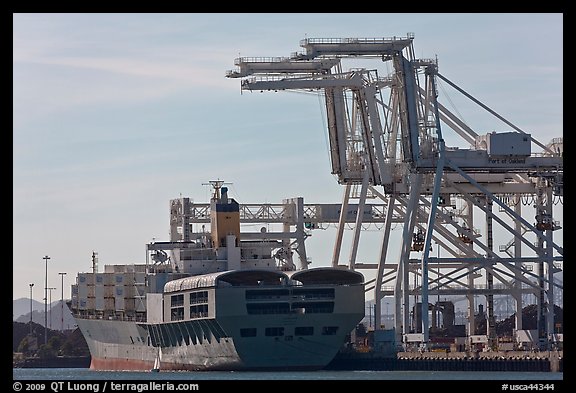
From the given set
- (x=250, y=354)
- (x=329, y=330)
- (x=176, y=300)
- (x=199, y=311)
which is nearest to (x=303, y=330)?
(x=329, y=330)

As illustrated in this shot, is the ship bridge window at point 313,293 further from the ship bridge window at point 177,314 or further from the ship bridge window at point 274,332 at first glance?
the ship bridge window at point 177,314

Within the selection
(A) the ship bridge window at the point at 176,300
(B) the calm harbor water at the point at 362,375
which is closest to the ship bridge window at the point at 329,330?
(B) the calm harbor water at the point at 362,375

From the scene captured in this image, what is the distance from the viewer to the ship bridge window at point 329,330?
98000 millimetres

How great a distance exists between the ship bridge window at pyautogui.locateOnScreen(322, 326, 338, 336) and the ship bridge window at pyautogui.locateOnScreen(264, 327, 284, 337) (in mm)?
2535

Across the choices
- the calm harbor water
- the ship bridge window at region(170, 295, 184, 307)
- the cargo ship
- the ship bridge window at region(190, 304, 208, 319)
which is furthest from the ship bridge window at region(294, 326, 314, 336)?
the ship bridge window at region(170, 295, 184, 307)

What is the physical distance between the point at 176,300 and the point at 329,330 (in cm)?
1066

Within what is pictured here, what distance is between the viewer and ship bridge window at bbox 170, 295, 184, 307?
10319 centimetres

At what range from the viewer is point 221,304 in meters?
96.8

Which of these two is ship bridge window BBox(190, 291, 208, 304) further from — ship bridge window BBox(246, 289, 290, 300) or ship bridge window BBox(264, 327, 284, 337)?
ship bridge window BBox(264, 327, 284, 337)

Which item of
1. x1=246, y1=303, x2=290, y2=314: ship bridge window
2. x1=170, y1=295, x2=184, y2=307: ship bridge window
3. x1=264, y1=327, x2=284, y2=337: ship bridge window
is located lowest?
x1=264, y1=327, x2=284, y2=337: ship bridge window

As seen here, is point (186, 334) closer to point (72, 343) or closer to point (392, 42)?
point (392, 42)

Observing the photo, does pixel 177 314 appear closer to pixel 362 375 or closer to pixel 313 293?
pixel 313 293

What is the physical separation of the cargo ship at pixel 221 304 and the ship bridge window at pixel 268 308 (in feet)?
0.18
